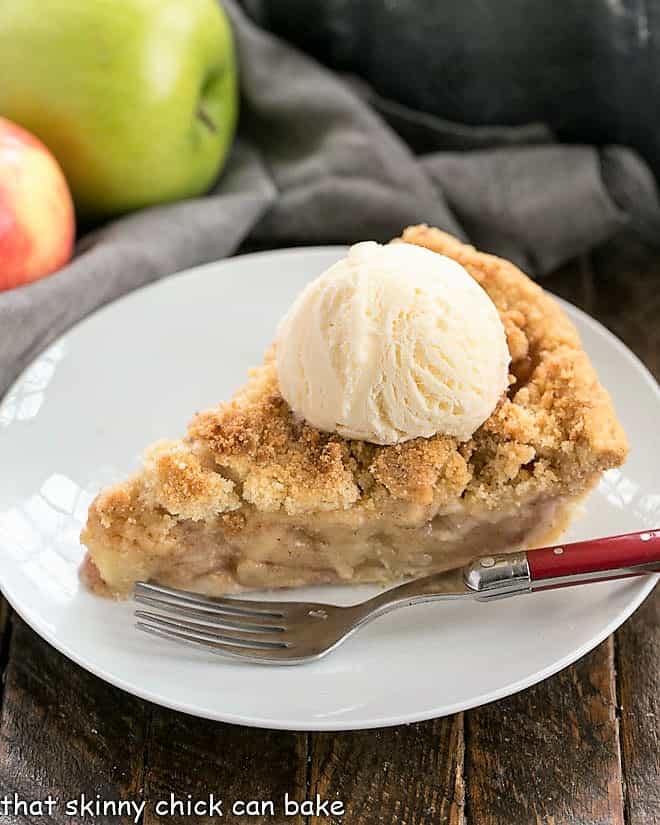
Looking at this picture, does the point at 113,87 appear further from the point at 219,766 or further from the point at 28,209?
the point at 219,766

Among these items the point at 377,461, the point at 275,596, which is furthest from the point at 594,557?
the point at 275,596

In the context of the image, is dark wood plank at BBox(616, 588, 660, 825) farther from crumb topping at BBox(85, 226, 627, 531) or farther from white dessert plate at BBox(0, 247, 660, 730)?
crumb topping at BBox(85, 226, 627, 531)

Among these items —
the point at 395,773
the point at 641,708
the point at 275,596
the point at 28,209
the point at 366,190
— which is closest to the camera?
the point at 395,773

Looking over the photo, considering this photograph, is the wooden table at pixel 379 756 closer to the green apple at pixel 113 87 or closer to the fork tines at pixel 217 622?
the fork tines at pixel 217 622

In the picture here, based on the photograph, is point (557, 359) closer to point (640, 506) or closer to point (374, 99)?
point (640, 506)

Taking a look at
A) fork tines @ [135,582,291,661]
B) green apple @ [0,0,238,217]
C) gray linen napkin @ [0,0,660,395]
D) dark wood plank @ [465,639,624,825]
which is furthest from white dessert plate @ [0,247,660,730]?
green apple @ [0,0,238,217]

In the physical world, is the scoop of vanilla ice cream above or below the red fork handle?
above
